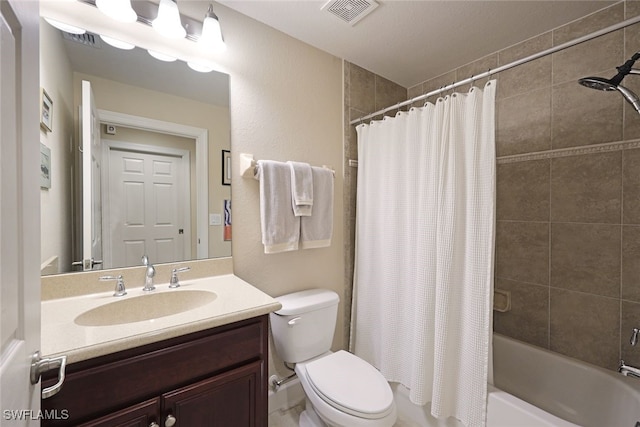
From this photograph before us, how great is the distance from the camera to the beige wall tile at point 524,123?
1.72 m

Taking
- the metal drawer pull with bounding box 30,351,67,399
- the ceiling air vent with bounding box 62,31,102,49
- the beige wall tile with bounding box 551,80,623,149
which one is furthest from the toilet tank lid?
the beige wall tile with bounding box 551,80,623,149

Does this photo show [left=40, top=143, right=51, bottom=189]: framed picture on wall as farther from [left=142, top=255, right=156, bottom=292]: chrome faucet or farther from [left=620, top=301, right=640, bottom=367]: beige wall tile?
[left=620, top=301, right=640, bottom=367]: beige wall tile

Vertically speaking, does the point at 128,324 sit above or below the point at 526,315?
above

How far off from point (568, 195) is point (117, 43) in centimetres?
247

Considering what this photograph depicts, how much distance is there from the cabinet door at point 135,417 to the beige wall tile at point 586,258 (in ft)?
6.91

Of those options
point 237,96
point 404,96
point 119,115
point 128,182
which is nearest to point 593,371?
point 404,96

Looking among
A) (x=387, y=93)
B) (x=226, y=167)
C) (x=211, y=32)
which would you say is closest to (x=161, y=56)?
(x=211, y=32)

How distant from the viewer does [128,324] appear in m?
0.89

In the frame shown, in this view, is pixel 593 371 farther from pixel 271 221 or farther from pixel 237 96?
pixel 237 96

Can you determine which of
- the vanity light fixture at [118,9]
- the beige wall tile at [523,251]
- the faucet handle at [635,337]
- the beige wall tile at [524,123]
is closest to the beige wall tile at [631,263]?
the faucet handle at [635,337]

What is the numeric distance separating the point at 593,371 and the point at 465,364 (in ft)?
2.50

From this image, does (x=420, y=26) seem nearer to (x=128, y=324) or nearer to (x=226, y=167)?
(x=226, y=167)

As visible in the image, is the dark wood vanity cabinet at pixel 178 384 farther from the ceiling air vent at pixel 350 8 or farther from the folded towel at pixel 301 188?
the ceiling air vent at pixel 350 8

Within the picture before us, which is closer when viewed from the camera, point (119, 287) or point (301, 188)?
point (119, 287)
